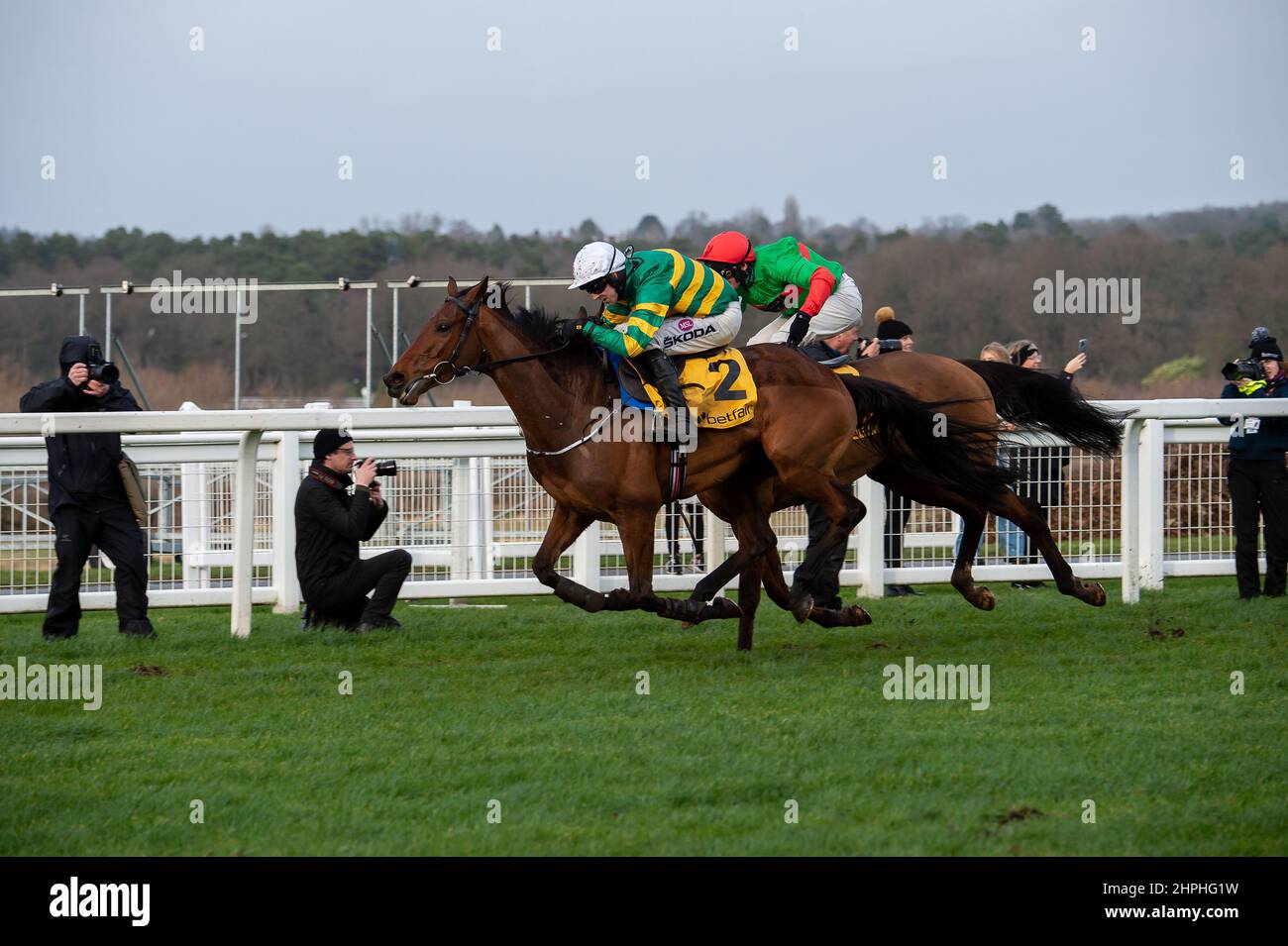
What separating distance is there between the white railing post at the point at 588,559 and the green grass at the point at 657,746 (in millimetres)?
887

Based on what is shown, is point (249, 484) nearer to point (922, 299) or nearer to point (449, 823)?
point (449, 823)

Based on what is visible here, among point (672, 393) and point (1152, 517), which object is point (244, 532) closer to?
point (672, 393)

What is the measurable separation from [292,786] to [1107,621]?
4.47 m

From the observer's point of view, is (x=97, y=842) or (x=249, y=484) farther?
(x=249, y=484)

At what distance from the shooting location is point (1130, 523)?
808cm

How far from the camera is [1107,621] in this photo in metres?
7.47

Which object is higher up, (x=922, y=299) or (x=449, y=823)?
(x=922, y=299)

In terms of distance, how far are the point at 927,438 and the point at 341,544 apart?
2.80m

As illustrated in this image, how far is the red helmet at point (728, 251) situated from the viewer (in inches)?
285

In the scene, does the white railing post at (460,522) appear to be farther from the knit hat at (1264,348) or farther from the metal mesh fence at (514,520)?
the knit hat at (1264,348)

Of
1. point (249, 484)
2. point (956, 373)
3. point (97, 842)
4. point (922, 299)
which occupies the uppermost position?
point (922, 299)
